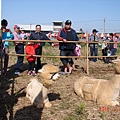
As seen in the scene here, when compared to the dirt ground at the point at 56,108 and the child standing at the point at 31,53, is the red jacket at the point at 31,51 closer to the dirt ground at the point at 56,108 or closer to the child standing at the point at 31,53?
the child standing at the point at 31,53

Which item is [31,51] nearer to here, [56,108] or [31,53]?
[31,53]

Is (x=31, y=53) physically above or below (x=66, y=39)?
below

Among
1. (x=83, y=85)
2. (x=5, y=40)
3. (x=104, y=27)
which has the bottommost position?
(x=83, y=85)

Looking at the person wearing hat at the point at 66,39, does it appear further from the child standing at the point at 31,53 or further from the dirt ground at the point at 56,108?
the dirt ground at the point at 56,108

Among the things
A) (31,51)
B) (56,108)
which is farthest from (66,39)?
(56,108)

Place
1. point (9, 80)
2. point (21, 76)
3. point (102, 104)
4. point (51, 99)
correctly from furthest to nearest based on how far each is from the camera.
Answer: point (21, 76), point (9, 80), point (51, 99), point (102, 104)

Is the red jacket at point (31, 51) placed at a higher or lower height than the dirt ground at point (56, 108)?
higher

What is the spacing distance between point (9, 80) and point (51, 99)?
2.30 meters

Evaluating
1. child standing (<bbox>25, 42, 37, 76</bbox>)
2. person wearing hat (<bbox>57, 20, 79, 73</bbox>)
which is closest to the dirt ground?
child standing (<bbox>25, 42, 37, 76</bbox>)

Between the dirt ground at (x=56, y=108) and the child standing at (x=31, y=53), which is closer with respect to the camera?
the dirt ground at (x=56, y=108)

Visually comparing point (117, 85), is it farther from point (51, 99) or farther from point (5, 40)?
point (5, 40)

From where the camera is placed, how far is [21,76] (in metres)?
7.73

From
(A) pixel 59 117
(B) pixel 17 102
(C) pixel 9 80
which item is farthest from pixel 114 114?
(C) pixel 9 80

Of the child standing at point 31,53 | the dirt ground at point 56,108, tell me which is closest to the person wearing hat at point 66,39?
the child standing at point 31,53
